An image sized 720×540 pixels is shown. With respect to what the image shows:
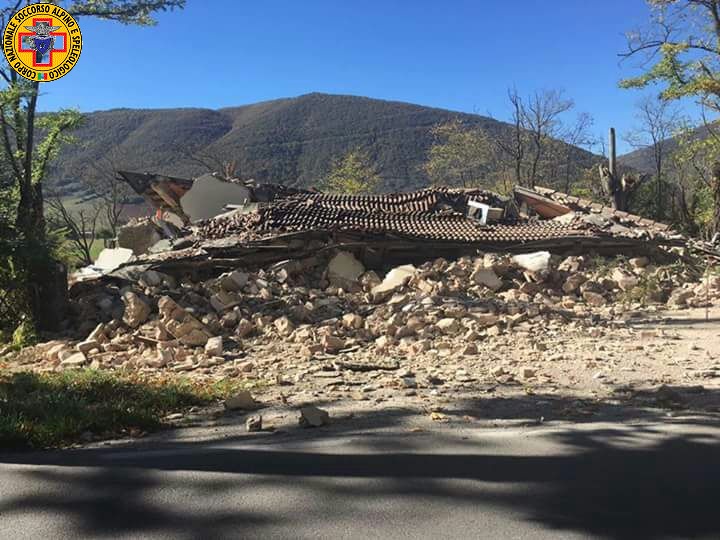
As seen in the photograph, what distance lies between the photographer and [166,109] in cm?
8781

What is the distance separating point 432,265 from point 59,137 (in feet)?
35.8

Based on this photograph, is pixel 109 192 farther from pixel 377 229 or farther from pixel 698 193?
pixel 698 193

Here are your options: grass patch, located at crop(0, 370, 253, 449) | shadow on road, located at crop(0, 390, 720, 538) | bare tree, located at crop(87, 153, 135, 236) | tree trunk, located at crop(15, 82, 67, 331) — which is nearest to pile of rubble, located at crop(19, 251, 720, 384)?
tree trunk, located at crop(15, 82, 67, 331)

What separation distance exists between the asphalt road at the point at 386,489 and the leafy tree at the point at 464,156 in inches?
1311

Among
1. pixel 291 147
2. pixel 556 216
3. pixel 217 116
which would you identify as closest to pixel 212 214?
pixel 556 216

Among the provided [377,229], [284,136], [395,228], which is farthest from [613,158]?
[284,136]

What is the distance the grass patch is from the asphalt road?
1.40 feet

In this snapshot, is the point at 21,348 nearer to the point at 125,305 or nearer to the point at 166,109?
the point at 125,305

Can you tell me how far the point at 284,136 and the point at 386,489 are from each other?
74.4 meters

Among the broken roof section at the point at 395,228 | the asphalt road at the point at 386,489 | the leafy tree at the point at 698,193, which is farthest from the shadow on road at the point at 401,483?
the leafy tree at the point at 698,193

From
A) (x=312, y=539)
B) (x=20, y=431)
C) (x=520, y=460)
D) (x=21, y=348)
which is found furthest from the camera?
(x=21, y=348)

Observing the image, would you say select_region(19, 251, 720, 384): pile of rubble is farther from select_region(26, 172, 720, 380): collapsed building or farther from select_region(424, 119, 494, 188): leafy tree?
select_region(424, 119, 494, 188): leafy tree

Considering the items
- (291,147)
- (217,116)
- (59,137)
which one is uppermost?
(217,116)

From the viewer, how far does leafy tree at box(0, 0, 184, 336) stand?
9961 millimetres
